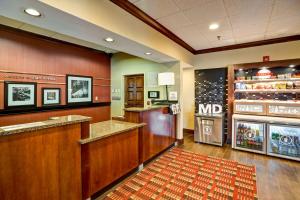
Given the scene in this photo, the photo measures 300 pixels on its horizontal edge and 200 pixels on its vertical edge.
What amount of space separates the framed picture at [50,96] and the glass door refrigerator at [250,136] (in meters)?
4.71

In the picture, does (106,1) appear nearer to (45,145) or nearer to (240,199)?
(45,145)

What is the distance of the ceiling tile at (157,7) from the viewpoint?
2.35m

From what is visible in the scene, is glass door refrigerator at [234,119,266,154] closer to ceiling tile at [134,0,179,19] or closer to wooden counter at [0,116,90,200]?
ceiling tile at [134,0,179,19]

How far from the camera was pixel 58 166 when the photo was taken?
181cm

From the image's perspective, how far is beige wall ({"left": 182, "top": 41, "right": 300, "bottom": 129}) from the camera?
385cm

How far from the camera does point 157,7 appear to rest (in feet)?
8.20

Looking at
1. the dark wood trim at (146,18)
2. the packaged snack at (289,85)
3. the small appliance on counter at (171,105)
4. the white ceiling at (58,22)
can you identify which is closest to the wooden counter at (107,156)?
the small appliance on counter at (171,105)

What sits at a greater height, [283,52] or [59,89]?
[283,52]

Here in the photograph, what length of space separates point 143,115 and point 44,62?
2.92m

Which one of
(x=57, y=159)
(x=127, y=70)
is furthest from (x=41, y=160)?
(x=127, y=70)

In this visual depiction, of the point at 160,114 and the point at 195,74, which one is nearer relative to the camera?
the point at 160,114

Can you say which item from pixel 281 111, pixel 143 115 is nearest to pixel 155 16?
pixel 143 115

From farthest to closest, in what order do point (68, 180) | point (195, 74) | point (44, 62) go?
1. point (195, 74)
2. point (44, 62)
3. point (68, 180)

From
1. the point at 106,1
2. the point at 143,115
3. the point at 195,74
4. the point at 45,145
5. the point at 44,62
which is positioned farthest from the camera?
the point at 195,74
